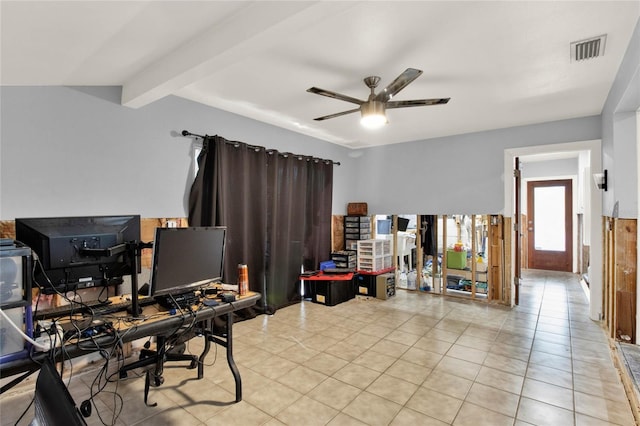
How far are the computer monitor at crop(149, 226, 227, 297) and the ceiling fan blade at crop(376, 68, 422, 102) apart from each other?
1693 mm

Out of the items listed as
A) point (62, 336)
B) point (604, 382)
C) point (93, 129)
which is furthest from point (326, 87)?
point (604, 382)

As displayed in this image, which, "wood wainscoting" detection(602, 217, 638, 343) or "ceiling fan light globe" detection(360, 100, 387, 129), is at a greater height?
"ceiling fan light globe" detection(360, 100, 387, 129)

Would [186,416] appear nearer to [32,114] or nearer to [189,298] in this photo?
[189,298]

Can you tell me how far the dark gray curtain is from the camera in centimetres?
353

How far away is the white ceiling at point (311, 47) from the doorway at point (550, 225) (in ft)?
13.5

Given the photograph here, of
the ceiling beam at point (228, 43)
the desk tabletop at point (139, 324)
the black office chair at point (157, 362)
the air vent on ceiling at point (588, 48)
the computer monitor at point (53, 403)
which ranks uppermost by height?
the air vent on ceiling at point (588, 48)

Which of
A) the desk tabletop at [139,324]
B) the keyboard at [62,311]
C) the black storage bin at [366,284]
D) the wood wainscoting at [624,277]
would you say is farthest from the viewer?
the black storage bin at [366,284]

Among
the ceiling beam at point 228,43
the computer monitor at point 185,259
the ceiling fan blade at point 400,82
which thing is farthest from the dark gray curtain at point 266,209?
the ceiling fan blade at point 400,82

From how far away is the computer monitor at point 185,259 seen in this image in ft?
6.09

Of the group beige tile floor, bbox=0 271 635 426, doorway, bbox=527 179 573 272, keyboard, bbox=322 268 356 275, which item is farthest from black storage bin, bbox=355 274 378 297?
doorway, bbox=527 179 573 272

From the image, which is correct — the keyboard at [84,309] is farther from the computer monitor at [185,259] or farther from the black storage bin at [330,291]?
the black storage bin at [330,291]

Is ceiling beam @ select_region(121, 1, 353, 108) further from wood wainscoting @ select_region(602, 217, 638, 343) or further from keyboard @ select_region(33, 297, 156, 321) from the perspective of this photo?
wood wainscoting @ select_region(602, 217, 638, 343)

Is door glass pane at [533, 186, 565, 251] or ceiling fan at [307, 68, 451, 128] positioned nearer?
ceiling fan at [307, 68, 451, 128]

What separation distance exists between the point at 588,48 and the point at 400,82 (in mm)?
1434
